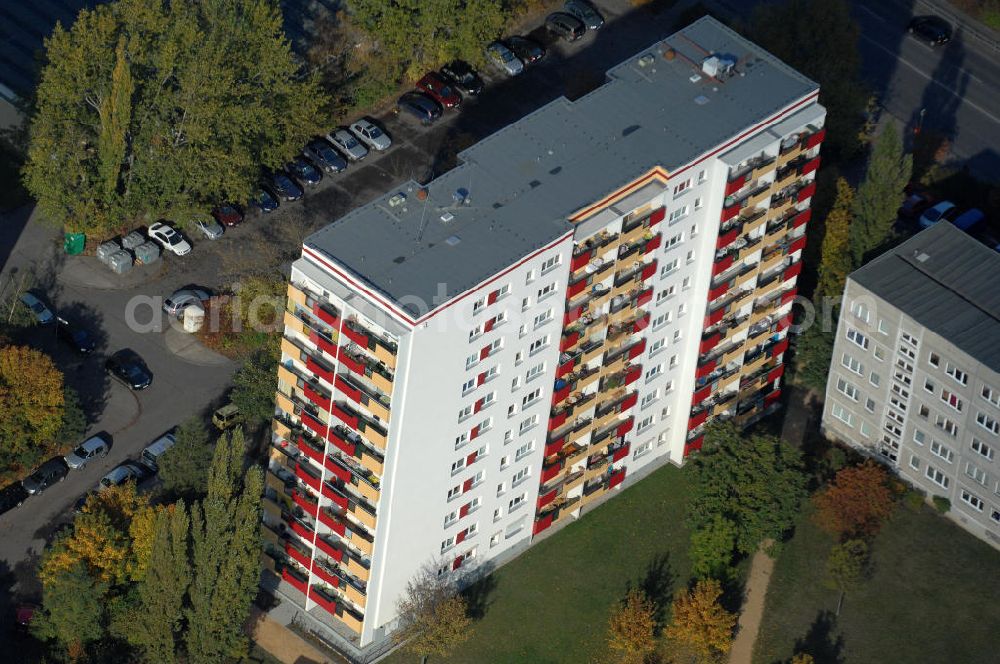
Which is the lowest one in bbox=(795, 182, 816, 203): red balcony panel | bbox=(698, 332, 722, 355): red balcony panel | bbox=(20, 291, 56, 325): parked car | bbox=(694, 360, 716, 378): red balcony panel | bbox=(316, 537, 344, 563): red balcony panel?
bbox=(316, 537, 344, 563): red balcony panel

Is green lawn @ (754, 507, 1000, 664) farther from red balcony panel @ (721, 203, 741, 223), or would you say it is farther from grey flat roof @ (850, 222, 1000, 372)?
red balcony panel @ (721, 203, 741, 223)

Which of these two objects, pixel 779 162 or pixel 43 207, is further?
pixel 43 207

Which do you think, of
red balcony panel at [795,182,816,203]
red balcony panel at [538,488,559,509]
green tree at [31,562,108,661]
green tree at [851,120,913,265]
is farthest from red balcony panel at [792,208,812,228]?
green tree at [31,562,108,661]

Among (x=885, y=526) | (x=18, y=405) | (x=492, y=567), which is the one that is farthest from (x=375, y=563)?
(x=885, y=526)

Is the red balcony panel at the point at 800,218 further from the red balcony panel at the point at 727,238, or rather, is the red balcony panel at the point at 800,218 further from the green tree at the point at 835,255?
the green tree at the point at 835,255

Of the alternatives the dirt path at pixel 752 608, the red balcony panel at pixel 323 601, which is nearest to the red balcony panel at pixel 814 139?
the dirt path at pixel 752 608

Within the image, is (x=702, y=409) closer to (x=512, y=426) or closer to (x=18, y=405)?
(x=512, y=426)
